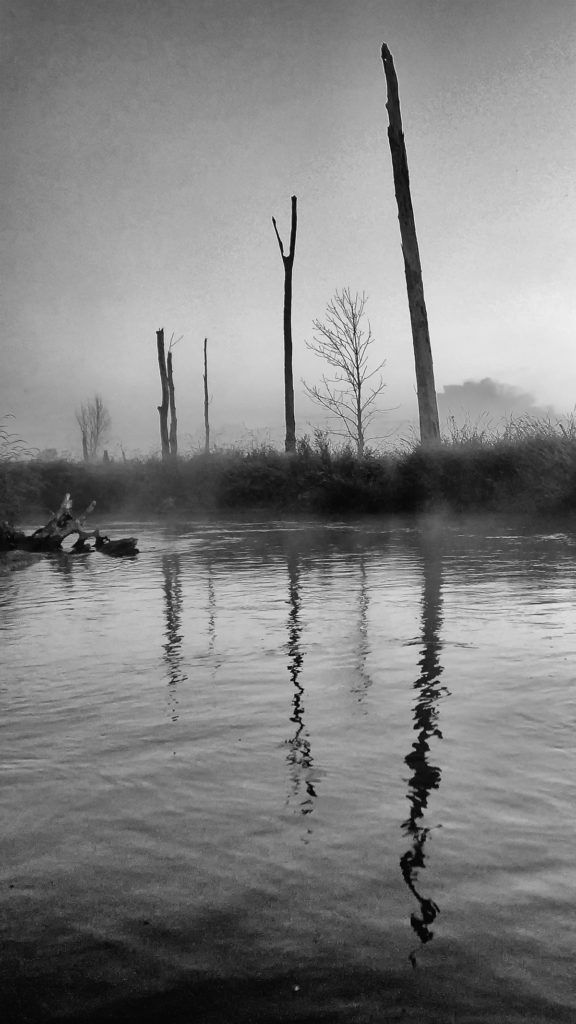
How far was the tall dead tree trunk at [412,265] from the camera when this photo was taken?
19.7m

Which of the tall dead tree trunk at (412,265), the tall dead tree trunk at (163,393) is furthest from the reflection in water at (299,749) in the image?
the tall dead tree trunk at (163,393)

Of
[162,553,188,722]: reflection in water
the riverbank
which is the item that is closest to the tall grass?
the riverbank

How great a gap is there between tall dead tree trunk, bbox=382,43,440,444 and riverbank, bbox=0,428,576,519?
1.19 meters

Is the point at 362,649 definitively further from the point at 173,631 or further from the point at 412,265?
the point at 412,265

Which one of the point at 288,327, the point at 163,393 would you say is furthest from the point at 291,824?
the point at 163,393

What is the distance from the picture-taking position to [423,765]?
117 inches

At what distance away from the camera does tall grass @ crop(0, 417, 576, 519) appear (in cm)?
1638

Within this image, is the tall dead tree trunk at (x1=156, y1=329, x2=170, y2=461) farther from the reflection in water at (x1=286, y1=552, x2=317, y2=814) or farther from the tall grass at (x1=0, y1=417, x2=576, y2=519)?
the reflection in water at (x1=286, y1=552, x2=317, y2=814)

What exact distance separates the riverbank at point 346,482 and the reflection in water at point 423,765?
10.9m

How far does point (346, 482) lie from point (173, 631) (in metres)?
14.6

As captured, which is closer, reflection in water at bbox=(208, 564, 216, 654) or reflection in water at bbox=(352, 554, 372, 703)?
reflection in water at bbox=(352, 554, 372, 703)

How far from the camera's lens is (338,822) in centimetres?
248

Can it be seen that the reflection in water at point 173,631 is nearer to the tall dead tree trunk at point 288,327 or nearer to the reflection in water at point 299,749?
the reflection in water at point 299,749

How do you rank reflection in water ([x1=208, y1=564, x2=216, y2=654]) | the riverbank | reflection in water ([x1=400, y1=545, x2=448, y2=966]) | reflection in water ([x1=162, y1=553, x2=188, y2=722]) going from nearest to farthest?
reflection in water ([x1=400, y1=545, x2=448, y2=966])
reflection in water ([x1=162, y1=553, x2=188, y2=722])
reflection in water ([x1=208, y1=564, x2=216, y2=654])
the riverbank
